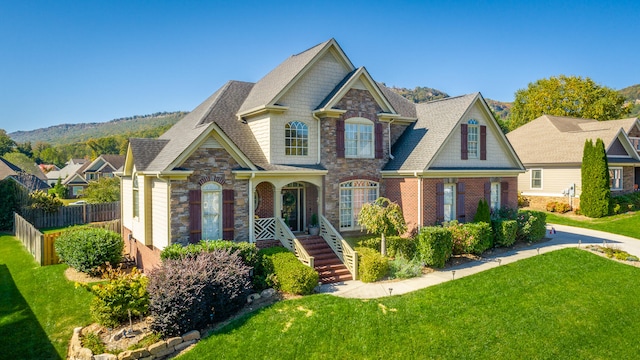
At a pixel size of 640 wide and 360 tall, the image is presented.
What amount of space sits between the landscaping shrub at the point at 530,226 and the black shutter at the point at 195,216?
1589 cm

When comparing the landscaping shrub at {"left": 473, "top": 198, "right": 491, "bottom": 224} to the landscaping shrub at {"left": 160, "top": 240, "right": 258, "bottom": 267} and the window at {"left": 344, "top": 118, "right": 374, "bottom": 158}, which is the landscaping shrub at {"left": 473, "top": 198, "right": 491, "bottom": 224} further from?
the landscaping shrub at {"left": 160, "top": 240, "right": 258, "bottom": 267}

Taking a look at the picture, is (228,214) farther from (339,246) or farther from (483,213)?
(483,213)

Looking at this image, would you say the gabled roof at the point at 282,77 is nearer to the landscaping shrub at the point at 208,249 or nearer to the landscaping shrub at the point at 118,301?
the landscaping shrub at the point at 208,249

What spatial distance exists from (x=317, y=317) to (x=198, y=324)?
3441 mm

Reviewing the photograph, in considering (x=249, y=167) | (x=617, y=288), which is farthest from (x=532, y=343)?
(x=249, y=167)

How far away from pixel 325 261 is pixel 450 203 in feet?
24.9

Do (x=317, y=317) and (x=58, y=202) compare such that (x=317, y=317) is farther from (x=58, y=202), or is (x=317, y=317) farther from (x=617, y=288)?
(x=58, y=202)

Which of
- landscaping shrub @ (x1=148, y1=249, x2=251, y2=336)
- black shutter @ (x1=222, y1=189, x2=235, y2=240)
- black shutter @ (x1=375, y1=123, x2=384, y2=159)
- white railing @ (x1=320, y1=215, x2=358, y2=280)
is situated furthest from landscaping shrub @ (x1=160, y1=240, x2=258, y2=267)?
black shutter @ (x1=375, y1=123, x2=384, y2=159)

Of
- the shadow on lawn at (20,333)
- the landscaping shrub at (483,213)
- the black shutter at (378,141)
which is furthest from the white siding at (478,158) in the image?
the shadow on lawn at (20,333)

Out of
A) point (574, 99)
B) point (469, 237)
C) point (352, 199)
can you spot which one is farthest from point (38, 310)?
point (574, 99)

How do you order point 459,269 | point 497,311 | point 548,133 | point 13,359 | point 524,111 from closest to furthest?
point 13,359, point 497,311, point 459,269, point 548,133, point 524,111

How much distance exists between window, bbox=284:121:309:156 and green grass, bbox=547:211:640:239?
66.3 feet

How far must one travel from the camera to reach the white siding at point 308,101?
18.7m

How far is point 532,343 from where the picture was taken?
11875 mm
